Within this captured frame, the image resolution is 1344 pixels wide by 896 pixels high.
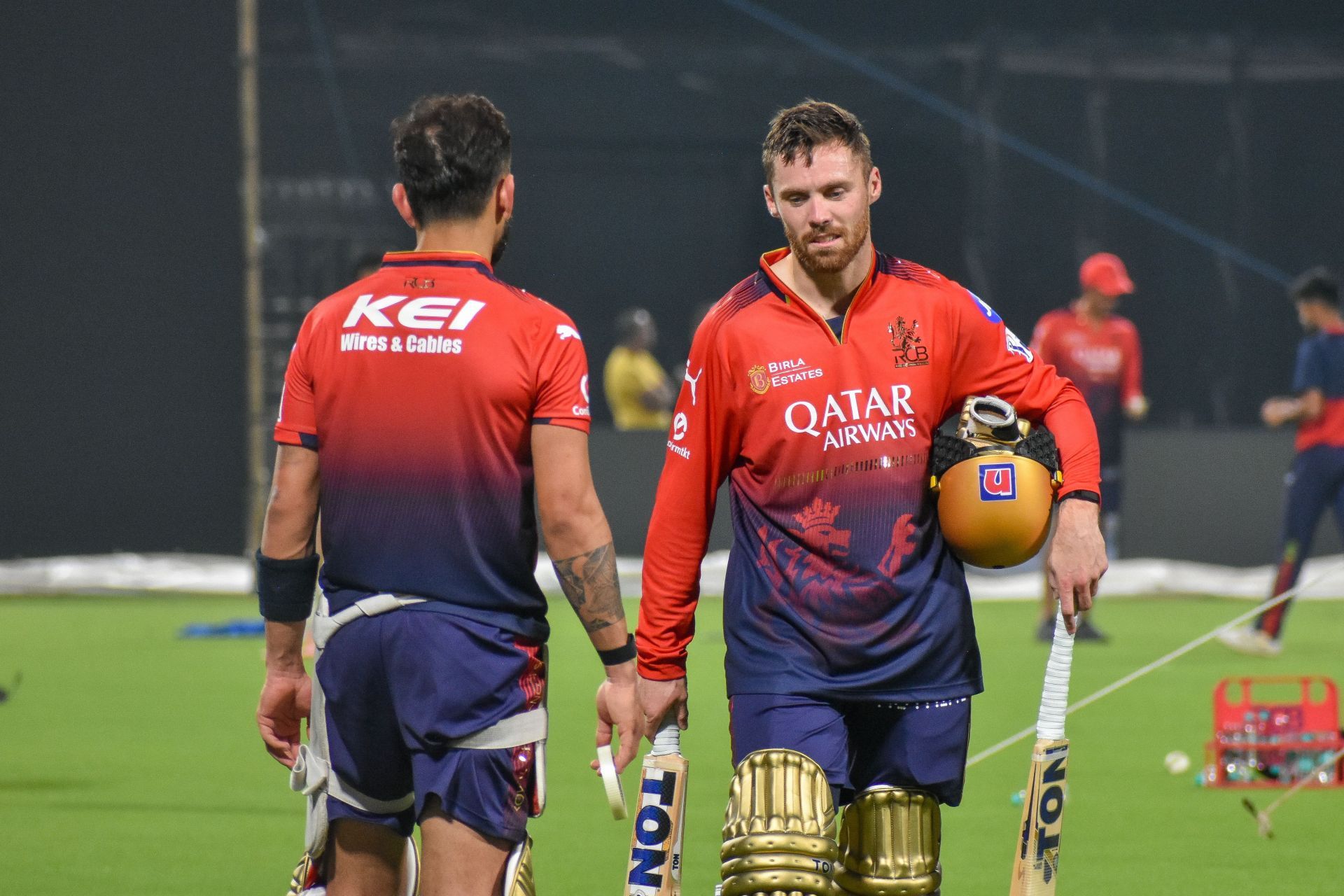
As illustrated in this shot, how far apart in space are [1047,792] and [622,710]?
1.05 metres

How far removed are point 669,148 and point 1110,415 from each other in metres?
6.69

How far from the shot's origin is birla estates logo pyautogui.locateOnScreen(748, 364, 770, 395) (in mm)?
4480

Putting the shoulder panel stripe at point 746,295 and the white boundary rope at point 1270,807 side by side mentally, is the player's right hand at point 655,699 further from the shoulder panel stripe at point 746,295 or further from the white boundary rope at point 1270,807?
the white boundary rope at point 1270,807

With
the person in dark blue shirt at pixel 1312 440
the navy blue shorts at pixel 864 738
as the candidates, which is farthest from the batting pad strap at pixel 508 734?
the person in dark blue shirt at pixel 1312 440

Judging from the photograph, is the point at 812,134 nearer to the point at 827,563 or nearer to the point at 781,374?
the point at 781,374

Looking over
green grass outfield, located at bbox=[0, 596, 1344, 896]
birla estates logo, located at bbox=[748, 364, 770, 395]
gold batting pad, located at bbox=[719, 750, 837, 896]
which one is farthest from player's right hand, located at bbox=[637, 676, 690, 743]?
green grass outfield, located at bbox=[0, 596, 1344, 896]

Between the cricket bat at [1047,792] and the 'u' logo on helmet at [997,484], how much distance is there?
0.33 m

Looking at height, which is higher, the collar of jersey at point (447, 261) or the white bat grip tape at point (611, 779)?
the collar of jersey at point (447, 261)

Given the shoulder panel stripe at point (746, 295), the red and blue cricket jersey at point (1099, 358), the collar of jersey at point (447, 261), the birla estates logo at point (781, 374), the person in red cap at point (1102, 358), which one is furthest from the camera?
the red and blue cricket jersey at point (1099, 358)

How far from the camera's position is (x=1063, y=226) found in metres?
19.0

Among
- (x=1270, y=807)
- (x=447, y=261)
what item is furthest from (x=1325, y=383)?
(x=447, y=261)

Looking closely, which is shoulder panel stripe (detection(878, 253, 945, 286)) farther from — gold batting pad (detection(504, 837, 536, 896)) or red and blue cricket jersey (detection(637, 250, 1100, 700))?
gold batting pad (detection(504, 837, 536, 896))

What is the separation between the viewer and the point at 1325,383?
12.5 m

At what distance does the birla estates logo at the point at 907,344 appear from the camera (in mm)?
4508
